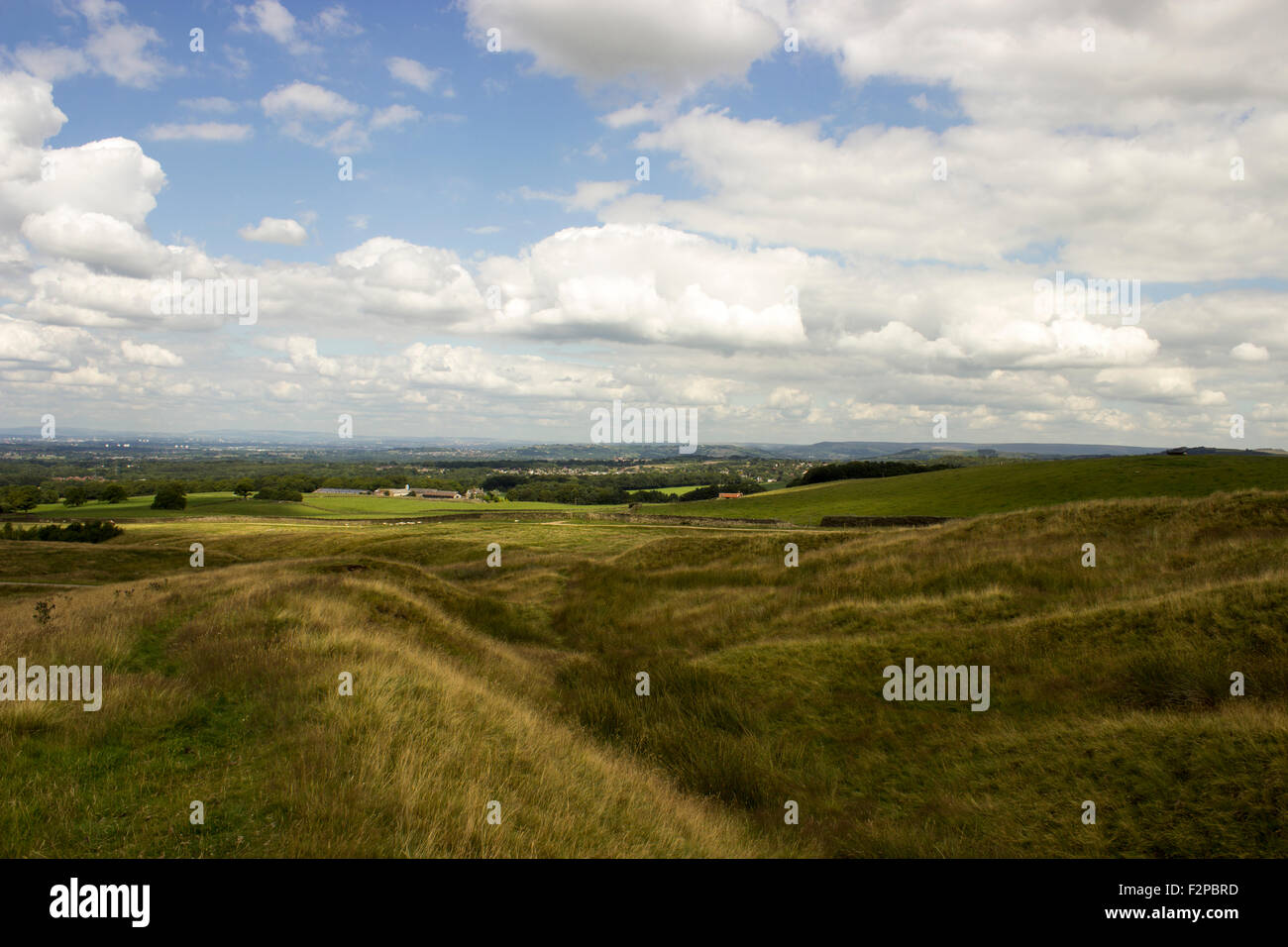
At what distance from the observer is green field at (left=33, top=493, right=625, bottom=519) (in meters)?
97.3

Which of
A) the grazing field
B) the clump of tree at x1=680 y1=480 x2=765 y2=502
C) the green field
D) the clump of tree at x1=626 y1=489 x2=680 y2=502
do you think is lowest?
the green field

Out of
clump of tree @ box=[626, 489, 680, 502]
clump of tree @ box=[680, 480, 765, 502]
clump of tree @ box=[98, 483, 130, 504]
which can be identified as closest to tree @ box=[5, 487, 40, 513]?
clump of tree @ box=[98, 483, 130, 504]

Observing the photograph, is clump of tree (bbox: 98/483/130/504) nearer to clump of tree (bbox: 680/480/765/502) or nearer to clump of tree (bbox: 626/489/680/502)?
clump of tree (bbox: 626/489/680/502)

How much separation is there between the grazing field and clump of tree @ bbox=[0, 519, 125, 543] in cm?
6824

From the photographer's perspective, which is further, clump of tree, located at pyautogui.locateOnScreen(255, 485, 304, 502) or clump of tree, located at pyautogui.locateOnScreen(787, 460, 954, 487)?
clump of tree, located at pyautogui.locateOnScreen(255, 485, 304, 502)

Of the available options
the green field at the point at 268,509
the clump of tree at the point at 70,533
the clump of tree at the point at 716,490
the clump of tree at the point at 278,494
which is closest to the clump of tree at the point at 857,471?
the clump of tree at the point at 716,490

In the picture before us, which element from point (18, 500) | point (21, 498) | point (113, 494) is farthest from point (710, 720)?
point (113, 494)

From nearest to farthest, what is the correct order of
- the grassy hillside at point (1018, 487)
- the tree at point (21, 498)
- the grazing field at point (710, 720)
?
1. the grazing field at point (710, 720)
2. the grassy hillside at point (1018, 487)
3. the tree at point (21, 498)

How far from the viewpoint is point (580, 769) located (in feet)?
29.8

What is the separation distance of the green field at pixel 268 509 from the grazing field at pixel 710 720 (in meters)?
83.2

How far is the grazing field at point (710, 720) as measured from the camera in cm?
690

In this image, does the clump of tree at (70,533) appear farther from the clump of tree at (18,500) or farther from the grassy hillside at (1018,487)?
the grassy hillside at (1018,487)
